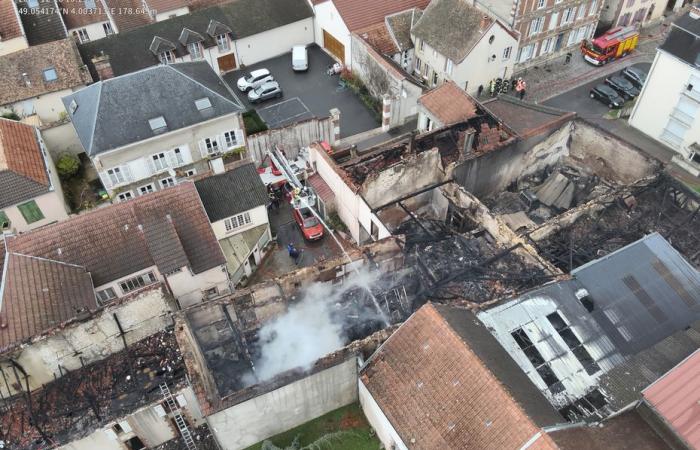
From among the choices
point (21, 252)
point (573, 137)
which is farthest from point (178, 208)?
point (573, 137)

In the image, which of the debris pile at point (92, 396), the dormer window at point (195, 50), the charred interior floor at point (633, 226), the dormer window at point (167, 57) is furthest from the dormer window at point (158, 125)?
the charred interior floor at point (633, 226)

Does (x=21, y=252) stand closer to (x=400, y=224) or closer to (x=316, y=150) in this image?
(x=316, y=150)

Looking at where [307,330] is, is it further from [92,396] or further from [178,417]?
[92,396]

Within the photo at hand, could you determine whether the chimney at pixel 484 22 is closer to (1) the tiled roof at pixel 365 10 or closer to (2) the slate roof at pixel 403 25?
(2) the slate roof at pixel 403 25

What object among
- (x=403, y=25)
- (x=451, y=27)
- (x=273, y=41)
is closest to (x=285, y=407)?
(x=451, y=27)

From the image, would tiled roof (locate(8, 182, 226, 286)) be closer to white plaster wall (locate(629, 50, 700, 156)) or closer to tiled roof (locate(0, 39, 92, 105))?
tiled roof (locate(0, 39, 92, 105))

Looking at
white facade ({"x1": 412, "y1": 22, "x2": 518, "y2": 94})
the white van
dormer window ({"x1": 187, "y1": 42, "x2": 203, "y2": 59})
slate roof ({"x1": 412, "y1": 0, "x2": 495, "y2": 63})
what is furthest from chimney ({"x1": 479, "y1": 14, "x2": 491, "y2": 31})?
dormer window ({"x1": 187, "y1": 42, "x2": 203, "y2": 59})
